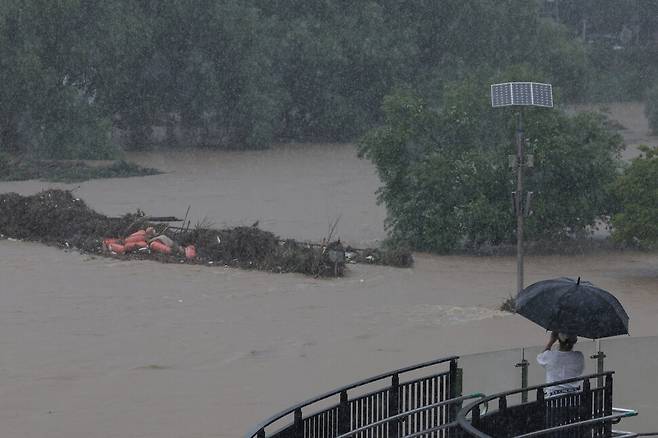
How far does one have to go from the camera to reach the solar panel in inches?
769

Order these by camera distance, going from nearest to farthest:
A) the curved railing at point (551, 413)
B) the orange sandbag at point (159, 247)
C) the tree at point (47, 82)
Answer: the curved railing at point (551, 413)
the orange sandbag at point (159, 247)
the tree at point (47, 82)

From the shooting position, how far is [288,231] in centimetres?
3036

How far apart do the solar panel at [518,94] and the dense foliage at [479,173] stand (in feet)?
20.2

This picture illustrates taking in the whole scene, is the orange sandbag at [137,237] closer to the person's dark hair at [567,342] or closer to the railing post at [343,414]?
the person's dark hair at [567,342]

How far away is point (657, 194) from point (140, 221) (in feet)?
34.3

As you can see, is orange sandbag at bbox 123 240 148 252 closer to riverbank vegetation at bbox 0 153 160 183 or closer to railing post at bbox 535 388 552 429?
riverbank vegetation at bbox 0 153 160 183

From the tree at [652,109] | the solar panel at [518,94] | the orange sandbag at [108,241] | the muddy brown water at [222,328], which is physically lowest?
the muddy brown water at [222,328]

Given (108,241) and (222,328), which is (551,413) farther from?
(108,241)

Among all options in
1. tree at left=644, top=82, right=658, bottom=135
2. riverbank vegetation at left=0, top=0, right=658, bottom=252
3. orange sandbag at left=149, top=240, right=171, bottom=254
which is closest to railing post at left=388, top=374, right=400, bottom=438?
orange sandbag at left=149, top=240, right=171, bottom=254

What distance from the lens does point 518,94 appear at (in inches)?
771

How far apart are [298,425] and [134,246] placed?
58.2 ft

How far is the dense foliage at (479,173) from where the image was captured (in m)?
26.1

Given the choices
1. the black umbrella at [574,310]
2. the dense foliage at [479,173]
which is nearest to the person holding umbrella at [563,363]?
the black umbrella at [574,310]

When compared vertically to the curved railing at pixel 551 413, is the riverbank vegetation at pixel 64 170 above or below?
above
